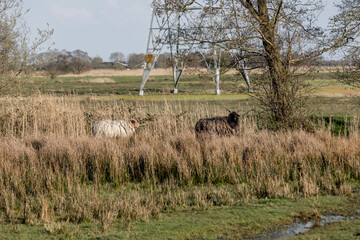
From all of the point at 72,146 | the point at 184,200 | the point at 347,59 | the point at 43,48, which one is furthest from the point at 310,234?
the point at 43,48

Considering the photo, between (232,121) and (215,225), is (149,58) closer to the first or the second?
(232,121)

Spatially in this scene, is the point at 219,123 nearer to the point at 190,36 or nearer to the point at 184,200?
the point at 190,36

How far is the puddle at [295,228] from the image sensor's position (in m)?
7.31

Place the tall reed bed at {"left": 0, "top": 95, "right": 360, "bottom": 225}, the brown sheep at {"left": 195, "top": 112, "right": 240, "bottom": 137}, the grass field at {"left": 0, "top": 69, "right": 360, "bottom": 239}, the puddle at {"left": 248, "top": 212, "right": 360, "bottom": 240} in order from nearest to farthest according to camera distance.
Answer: the puddle at {"left": 248, "top": 212, "right": 360, "bottom": 240} → the grass field at {"left": 0, "top": 69, "right": 360, "bottom": 239} → the tall reed bed at {"left": 0, "top": 95, "right": 360, "bottom": 225} → the brown sheep at {"left": 195, "top": 112, "right": 240, "bottom": 137}

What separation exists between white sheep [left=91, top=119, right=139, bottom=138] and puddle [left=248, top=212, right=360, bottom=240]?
7.14 m

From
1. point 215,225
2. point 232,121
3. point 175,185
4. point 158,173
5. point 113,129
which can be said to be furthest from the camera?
point 113,129

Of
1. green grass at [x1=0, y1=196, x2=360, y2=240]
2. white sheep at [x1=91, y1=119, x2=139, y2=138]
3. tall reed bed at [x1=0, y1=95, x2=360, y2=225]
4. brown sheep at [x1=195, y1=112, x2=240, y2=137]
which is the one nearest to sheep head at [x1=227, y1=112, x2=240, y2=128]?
brown sheep at [x1=195, y1=112, x2=240, y2=137]

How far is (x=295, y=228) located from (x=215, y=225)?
4.07ft

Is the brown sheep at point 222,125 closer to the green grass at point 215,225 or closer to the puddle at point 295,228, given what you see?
the green grass at point 215,225

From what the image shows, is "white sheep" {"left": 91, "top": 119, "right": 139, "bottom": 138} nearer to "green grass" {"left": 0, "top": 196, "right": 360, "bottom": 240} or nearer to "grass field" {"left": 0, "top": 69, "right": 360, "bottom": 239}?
"grass field" {"left": 0, "top": 69, "right": 360, "bottom": 239}

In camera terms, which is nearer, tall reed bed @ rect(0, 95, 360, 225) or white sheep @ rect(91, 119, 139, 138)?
tall reed bed @ rect(0, 95, 360, 225)

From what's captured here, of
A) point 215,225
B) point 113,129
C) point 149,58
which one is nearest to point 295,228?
point 215,225

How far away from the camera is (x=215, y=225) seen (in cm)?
765

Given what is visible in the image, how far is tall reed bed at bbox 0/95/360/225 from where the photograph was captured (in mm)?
8594
